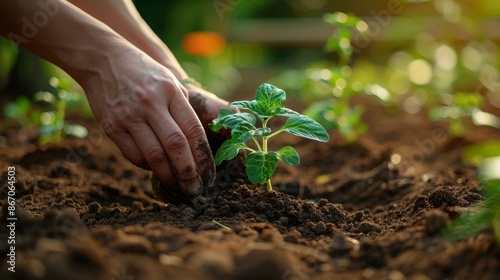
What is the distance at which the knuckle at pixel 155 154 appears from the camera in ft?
6.31

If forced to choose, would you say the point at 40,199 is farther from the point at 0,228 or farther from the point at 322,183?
the point at 322,183

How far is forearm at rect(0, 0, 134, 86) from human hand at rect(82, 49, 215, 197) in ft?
0.15

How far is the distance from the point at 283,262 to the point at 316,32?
5.83m

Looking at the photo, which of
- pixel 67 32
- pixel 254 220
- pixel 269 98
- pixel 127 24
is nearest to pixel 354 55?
pixel 127 24

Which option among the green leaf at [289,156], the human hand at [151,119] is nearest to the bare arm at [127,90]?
the human hand at [151,119]

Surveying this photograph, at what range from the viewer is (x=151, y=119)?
191cm

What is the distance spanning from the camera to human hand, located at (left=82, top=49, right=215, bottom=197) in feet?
6.23

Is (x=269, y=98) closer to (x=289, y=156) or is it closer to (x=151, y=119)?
(x=289, y=156)

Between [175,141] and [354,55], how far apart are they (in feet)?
18.4

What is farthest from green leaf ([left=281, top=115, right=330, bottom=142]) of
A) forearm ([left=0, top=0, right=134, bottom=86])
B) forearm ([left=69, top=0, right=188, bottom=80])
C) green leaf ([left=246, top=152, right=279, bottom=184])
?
forearm ([left=69, top=0, right=188, bottom=80])

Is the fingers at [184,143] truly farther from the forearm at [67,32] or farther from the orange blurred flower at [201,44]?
the orange blurred flower at [201,44]

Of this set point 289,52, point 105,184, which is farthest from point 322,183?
point 289,52

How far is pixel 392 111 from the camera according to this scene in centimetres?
412

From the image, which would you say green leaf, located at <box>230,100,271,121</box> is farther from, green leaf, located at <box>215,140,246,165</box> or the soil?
the soil
